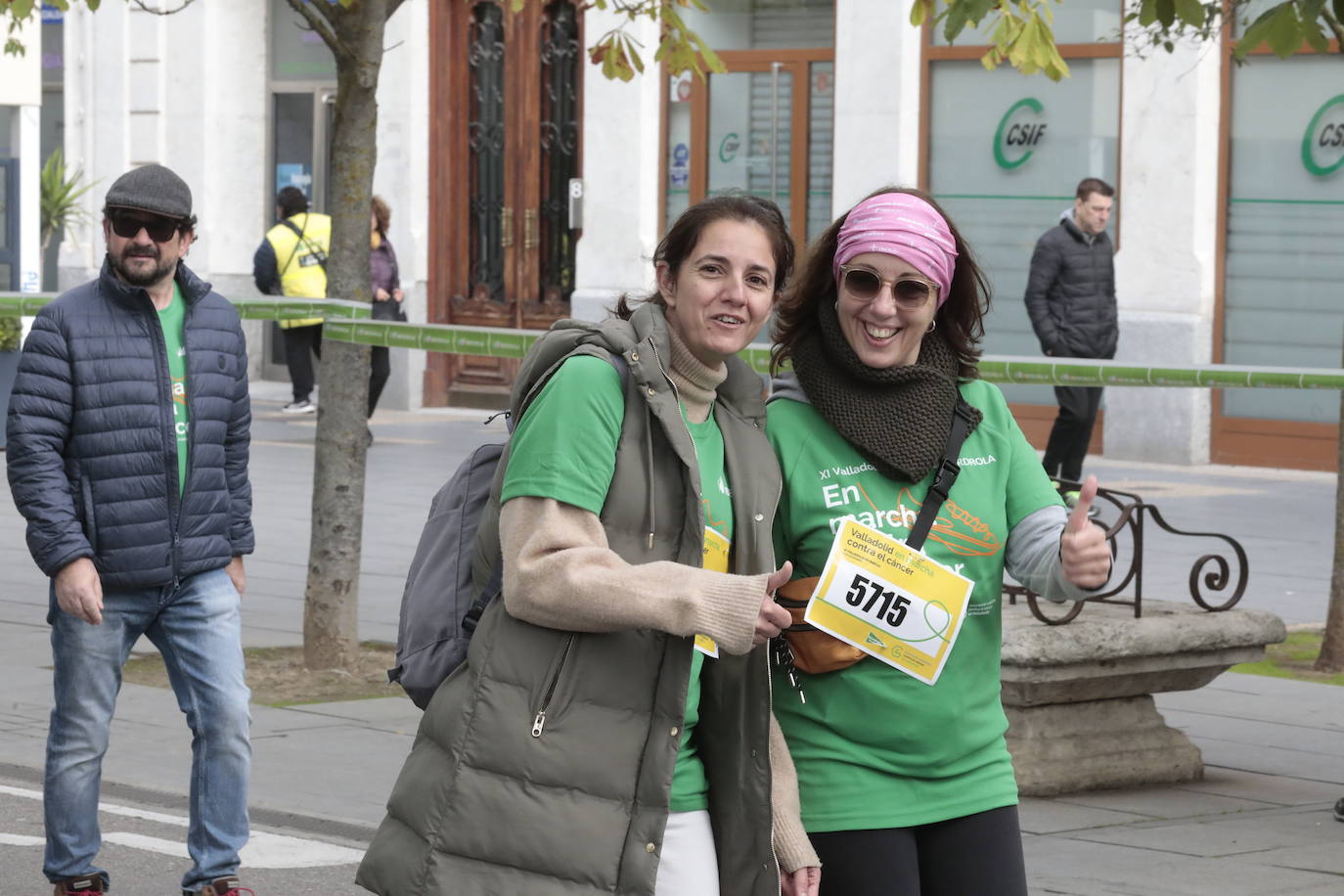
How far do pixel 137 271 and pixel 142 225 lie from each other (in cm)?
11

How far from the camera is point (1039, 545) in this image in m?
3.61

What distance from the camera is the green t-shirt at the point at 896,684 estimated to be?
354 centimetres

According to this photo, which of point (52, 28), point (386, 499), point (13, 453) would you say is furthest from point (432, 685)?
point (52, 28)

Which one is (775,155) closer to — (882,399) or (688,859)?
(882,399)

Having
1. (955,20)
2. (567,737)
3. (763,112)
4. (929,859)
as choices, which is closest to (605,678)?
(567,737)

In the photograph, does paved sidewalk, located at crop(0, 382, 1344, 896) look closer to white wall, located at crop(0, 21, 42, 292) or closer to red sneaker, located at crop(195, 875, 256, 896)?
red sneaker, located at crop(195, 875, 256, 896)

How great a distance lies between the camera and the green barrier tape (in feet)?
25.4

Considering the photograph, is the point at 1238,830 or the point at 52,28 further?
the point at 52,28

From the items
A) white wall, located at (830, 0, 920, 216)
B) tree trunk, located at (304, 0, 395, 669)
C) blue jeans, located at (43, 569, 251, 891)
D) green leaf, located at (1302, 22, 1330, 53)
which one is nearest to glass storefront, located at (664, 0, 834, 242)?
white wall, located at (830, 0, 920, 216)

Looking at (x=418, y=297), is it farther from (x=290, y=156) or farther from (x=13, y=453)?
(x=13, y=453)

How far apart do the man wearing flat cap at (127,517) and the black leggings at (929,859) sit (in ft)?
8.03

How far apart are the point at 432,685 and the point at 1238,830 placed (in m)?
3.77

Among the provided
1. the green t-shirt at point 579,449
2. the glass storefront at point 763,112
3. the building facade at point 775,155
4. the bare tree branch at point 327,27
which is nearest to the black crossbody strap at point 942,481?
the green t-shirt at point 579,449

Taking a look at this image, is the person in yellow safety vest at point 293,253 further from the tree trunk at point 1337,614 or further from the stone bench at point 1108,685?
the stone bench at point 1108,685
